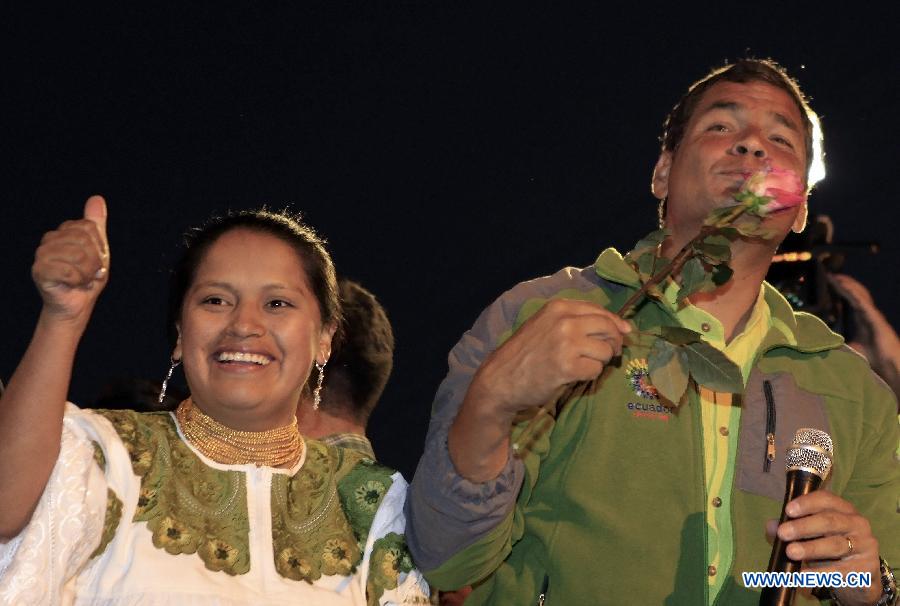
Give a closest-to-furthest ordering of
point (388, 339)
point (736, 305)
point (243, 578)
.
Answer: point (243, 578)
point (736, 305)
point (388, 339)

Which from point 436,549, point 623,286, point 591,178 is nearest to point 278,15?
point 591,178

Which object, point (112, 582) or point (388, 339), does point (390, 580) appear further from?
point (388, 339)

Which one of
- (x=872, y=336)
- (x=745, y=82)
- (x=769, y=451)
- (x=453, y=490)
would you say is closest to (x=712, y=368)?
(x=453, y=490)

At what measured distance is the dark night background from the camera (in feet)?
15.0

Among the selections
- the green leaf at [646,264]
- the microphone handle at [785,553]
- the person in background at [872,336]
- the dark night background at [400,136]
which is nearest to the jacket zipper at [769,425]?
the microphone handle at [785,553]

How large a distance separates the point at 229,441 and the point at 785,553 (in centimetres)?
90

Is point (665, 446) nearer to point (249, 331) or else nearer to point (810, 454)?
point (810, 454)

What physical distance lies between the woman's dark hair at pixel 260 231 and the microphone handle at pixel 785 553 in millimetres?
895

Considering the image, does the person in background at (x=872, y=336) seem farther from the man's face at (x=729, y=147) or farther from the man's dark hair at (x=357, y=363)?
the man's dark hair at (x=357, y=363)

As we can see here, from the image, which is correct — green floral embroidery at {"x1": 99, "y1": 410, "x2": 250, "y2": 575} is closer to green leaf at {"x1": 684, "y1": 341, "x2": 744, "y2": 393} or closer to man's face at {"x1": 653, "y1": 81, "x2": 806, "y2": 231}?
green leaf at {"x1": 684, "y1": 341, "x2": 744, "y2": 393}

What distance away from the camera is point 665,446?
2186mm

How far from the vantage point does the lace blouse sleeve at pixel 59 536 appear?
189 cm

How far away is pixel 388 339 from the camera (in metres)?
3.30

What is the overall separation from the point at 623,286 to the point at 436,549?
59cm
